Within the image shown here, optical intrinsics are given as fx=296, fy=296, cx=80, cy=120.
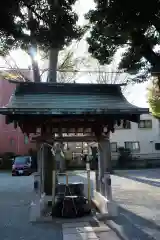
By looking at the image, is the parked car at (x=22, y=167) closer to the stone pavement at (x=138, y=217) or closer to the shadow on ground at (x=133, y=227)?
the stone pavement at (x=138, y=217)

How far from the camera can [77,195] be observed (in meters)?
9.77

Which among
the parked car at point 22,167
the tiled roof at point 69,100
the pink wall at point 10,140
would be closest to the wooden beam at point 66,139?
the tiled roof at point 69,100

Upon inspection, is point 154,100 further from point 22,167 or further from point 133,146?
point 133,146

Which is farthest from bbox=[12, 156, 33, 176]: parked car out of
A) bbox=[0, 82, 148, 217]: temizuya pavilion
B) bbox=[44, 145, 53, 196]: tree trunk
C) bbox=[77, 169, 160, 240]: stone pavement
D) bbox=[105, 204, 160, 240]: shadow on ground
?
bbox=[105, 204, 160, 240]: shadow on ground

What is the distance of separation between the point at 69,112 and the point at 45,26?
2.80 meters

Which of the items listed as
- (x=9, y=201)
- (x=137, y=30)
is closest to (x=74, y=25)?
(x=137, y=30)

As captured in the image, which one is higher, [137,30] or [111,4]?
[111,4]

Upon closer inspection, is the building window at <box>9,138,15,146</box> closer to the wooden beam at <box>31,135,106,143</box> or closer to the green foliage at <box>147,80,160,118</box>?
the green foliage at <box>147,80,160,118</box>

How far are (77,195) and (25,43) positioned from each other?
5.44 meters

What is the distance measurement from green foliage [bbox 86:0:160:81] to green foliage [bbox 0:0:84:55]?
48 cm

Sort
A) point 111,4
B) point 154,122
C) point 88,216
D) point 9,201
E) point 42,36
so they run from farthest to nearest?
point 154,122, point 9,201, point 88,216, point 42,36, point 111,4

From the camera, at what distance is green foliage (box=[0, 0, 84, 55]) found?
19.5 feet

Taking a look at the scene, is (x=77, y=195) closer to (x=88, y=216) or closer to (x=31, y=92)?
(x=88, y=216)

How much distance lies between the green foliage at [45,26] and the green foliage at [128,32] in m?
0.48
